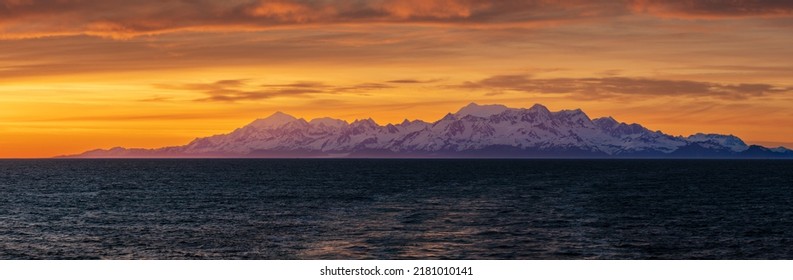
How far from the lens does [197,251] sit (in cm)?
7125

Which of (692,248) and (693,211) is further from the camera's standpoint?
(693,211)

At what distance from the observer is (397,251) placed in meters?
67.8

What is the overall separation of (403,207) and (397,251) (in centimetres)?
5007

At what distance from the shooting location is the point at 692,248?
71938mm

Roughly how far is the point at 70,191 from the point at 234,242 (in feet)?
326

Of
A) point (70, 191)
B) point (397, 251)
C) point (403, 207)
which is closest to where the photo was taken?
point (397, 251)

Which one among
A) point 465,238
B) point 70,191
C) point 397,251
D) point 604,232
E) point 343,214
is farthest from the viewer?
point 70,191
